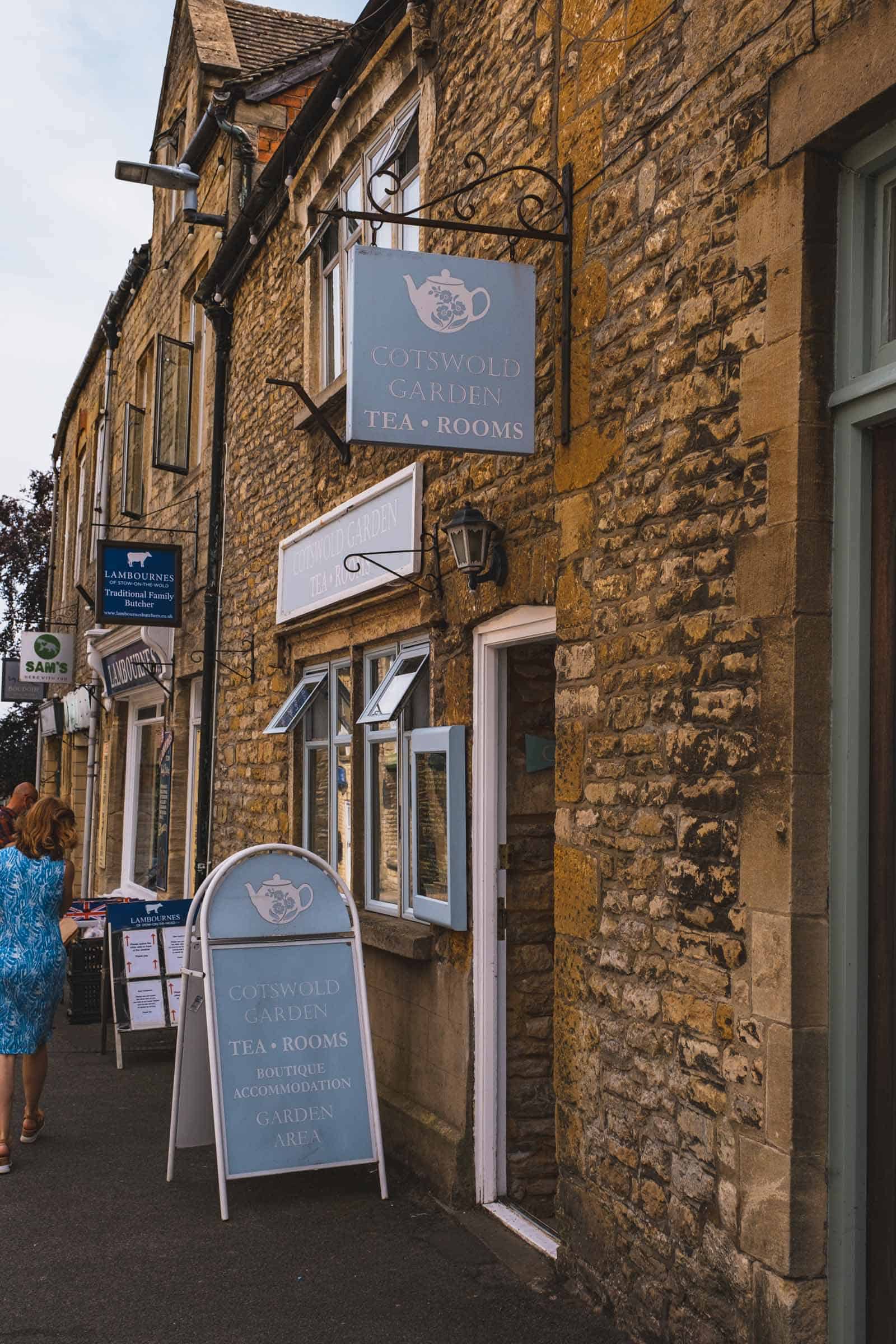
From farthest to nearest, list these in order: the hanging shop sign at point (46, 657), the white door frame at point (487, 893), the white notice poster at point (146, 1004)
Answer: the hanging shop sign at point (46, 657) < the white notice poster at point (146, 1004) < the white door frame at point (487, 893)

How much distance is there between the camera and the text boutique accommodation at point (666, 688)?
3.44 m

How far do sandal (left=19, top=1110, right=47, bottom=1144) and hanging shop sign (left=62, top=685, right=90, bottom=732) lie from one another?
35.8ft

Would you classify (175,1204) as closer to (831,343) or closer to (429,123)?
(831,343)

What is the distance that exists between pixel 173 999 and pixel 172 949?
34cm

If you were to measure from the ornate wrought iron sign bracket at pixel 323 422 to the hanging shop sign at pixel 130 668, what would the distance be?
5.05 meters

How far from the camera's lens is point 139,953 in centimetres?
890

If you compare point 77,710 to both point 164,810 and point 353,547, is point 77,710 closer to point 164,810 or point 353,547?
point 164,810

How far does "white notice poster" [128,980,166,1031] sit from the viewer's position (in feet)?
28.6

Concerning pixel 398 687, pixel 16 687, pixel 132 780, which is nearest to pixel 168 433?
pixel 132 780

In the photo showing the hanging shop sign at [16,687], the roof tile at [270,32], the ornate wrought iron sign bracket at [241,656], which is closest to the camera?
the ornate wrought iron sign bracket at [241,656]

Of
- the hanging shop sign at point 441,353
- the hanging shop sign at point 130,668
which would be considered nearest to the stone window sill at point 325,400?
the hanging shop sign at point 441,353

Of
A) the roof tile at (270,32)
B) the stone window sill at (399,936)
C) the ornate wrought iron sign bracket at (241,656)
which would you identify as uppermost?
the roof tile at (270,32)

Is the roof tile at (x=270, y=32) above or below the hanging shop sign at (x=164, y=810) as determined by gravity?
above

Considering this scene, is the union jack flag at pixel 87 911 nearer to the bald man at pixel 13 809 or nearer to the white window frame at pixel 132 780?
the bald man at pixel 13 809
